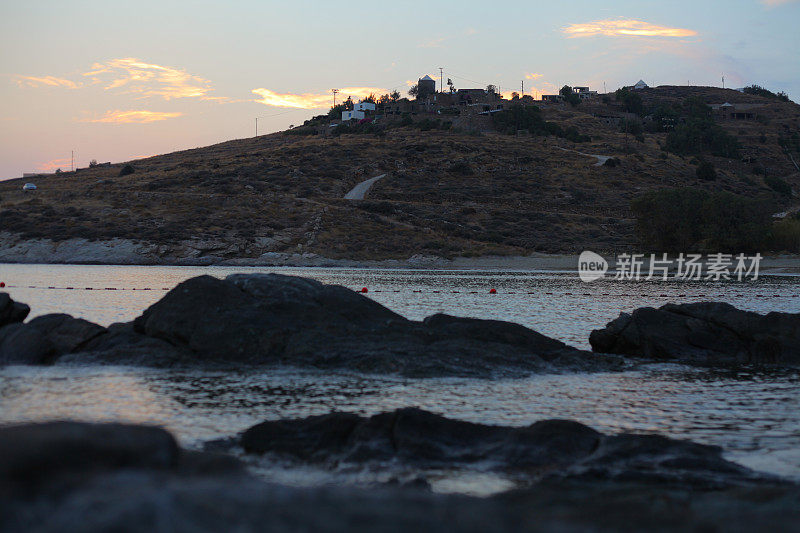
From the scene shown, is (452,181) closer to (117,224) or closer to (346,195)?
(346,195)

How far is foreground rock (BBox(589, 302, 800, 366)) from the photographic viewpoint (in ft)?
71.8

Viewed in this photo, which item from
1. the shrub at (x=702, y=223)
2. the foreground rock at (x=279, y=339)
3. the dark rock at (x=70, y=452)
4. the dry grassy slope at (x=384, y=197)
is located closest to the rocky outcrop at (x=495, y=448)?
the dark rock at (x=70, y=452)

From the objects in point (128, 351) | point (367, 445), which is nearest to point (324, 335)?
point (128, 351)

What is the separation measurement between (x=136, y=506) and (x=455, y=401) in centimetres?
1100

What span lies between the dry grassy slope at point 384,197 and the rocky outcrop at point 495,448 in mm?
68417

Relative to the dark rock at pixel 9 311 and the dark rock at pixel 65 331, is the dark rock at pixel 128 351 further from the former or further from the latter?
the dark rock at pixel 9 311

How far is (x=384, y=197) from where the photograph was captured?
349 feet

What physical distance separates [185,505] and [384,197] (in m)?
102

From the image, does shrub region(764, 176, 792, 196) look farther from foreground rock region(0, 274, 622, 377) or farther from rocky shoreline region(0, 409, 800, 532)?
rocky shoreline region(0, 409, 800, 532)

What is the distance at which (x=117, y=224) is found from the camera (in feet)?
284

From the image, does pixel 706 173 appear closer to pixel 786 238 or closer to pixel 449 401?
pixel 786 238

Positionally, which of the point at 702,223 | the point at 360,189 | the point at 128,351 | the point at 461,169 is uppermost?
the point at 461,169

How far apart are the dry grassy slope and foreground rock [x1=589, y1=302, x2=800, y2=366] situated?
57564 mm

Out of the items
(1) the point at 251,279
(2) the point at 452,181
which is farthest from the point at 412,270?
(1) the point at 251,279
